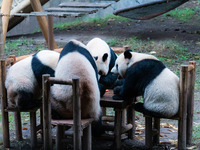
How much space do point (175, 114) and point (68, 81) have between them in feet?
4.51

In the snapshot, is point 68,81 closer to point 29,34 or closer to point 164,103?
point 164,103

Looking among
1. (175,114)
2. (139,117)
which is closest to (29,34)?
(139,117)

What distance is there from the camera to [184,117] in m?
3.91

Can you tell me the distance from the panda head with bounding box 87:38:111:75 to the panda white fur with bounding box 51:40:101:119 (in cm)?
58

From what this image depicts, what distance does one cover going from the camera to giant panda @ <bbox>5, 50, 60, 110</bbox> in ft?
13.6

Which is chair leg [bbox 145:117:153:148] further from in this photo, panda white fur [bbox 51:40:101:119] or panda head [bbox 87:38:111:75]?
panda head [bbox 87:38:111:75]

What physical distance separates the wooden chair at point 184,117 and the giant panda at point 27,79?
1383mm

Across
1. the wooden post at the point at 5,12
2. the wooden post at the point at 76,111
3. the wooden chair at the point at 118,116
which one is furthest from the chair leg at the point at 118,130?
the wooden post at the point at 5,12

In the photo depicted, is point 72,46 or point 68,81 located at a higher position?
point 72,46

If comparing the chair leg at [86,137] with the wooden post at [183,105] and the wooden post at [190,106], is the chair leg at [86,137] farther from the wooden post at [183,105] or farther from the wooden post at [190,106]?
the wooden post at [190,106]

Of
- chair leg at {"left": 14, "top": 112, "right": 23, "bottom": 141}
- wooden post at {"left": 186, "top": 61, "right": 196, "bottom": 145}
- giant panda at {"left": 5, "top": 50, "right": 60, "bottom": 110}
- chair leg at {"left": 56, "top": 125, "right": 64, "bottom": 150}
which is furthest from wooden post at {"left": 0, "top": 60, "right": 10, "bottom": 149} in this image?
wooden post at {"left": 186, "top": 61, "right": 196, "bottom": 145}

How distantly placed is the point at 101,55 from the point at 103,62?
119mm

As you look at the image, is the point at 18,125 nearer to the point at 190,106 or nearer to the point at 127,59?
the point at 127,59

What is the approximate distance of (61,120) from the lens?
362 cm
